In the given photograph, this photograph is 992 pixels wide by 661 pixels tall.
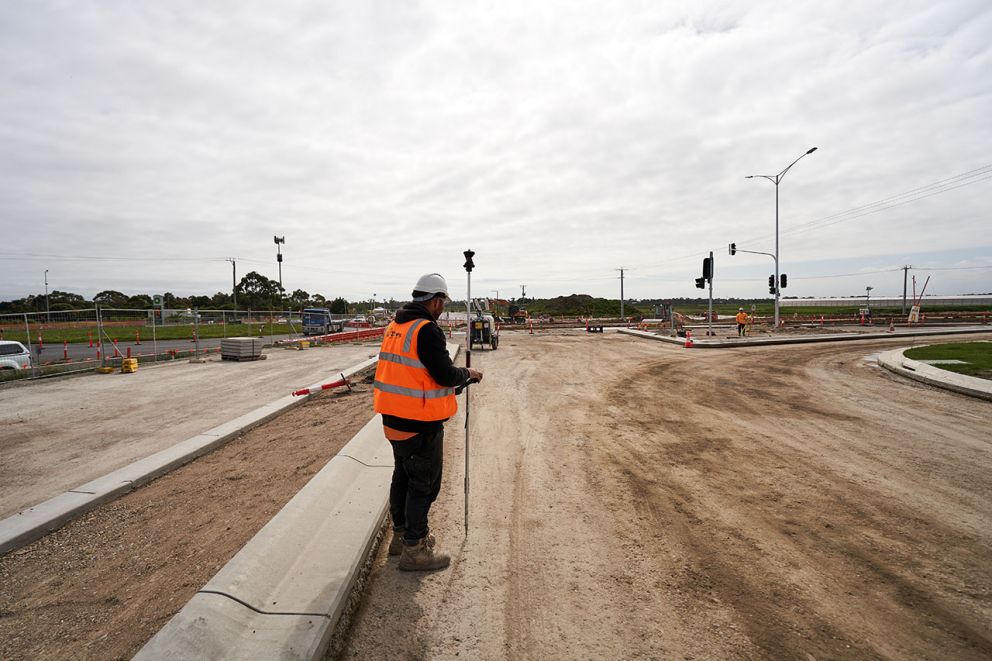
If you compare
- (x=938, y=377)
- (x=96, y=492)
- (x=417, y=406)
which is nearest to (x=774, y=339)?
(x=938, y=377)

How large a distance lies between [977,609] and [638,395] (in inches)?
306

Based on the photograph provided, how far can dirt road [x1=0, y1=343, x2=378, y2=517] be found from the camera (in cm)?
600

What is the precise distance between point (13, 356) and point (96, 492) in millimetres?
14227

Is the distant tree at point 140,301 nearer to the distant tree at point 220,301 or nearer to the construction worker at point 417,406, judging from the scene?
the distant tree at point 220,301

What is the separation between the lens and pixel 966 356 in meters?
15.3

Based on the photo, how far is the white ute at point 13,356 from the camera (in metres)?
14.0

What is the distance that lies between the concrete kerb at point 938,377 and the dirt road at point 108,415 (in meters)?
15.2

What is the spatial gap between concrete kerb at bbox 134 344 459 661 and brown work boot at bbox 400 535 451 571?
314 mm

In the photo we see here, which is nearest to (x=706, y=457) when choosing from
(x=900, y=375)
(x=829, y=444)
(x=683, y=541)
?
(x=829, y=444)

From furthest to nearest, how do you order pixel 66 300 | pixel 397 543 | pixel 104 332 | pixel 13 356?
pixel 66 300 < pixel 104 332 < pixel 13 356 < pixel 397 543

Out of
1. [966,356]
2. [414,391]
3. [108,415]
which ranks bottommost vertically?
[108,415]

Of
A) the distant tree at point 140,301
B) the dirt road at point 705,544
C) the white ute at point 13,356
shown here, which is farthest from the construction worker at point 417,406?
the distant tree at point 140,301

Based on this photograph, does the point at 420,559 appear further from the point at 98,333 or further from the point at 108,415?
the point at 98,333

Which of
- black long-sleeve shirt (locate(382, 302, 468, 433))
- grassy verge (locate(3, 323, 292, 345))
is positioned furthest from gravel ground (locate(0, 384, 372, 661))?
grassy verge (locate(3, 323, 292, 345))
